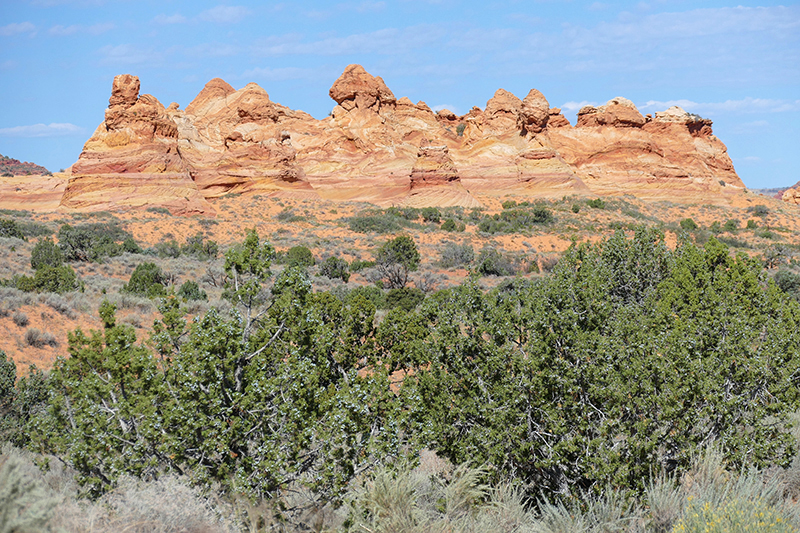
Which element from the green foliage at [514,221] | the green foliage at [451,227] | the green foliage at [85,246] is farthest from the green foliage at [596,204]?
the green foliage at [85,246]

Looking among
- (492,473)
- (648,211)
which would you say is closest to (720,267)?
(492,473)

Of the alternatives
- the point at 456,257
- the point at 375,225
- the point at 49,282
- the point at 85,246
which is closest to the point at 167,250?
the point at 85,246

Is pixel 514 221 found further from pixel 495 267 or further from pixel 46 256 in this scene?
pixel 46 256

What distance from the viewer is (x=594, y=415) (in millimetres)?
5434

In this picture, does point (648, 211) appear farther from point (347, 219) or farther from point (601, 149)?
point (347, 219)

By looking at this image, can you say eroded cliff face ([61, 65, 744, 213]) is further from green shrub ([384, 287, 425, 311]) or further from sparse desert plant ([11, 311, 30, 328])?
sparse desert plant ([11, 311, 30, 328])

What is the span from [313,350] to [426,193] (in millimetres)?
42502

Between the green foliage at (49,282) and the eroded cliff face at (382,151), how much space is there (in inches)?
1055

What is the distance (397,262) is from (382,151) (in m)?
33.2

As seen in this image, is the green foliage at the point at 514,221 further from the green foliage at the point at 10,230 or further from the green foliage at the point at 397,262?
the green foliage at the point at 10,230

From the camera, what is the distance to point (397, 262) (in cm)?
2364

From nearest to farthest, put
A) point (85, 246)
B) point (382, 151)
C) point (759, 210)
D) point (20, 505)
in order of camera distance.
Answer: point (20, 505)
point (85, 246)
point (759, 210)
point (382, 151)

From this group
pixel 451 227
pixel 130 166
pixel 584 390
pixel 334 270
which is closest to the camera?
pixel 584 390

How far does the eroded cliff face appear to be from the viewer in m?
43.7
